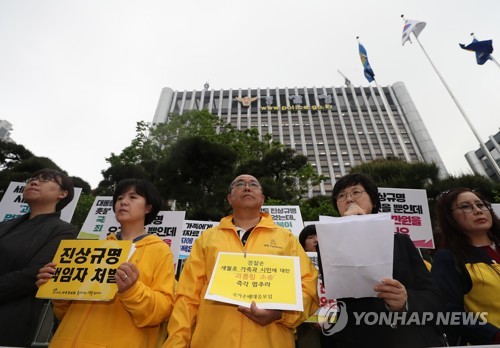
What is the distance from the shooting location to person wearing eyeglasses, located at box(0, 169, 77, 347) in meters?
1.73

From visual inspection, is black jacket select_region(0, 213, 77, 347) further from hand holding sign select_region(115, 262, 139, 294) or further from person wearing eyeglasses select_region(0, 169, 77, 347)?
hand holding sign select_region(115, 262, 139, 294)

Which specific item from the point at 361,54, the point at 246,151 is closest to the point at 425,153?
the point at 361,54

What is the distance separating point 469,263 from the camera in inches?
68.4

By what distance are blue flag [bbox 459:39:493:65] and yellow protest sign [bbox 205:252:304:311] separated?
1182 cm

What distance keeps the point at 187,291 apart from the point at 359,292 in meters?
0.97

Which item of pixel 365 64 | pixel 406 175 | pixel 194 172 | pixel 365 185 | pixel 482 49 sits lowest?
pixel 365 185

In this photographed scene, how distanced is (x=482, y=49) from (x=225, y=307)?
12370 millimetres

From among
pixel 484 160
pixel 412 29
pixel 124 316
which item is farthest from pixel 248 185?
pixel 484 160

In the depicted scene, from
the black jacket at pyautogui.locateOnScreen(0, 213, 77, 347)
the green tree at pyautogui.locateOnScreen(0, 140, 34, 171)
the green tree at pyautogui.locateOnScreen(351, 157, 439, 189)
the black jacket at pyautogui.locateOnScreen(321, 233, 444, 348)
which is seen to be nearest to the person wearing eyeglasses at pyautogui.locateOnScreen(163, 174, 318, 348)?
the black jacket at pyautogui.locateOnScreen(321, 233, 444, 348)

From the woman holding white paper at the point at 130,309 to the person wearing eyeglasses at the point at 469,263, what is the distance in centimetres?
167

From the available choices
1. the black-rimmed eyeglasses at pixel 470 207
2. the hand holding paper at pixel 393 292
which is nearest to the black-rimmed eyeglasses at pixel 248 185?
the hand holding paper at pixel 393 292

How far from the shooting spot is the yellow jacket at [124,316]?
4.87 feet

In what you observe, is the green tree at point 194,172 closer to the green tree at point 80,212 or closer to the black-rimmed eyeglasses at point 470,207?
the green tree at point 80,212

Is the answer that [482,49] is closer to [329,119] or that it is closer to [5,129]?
[329,119]
